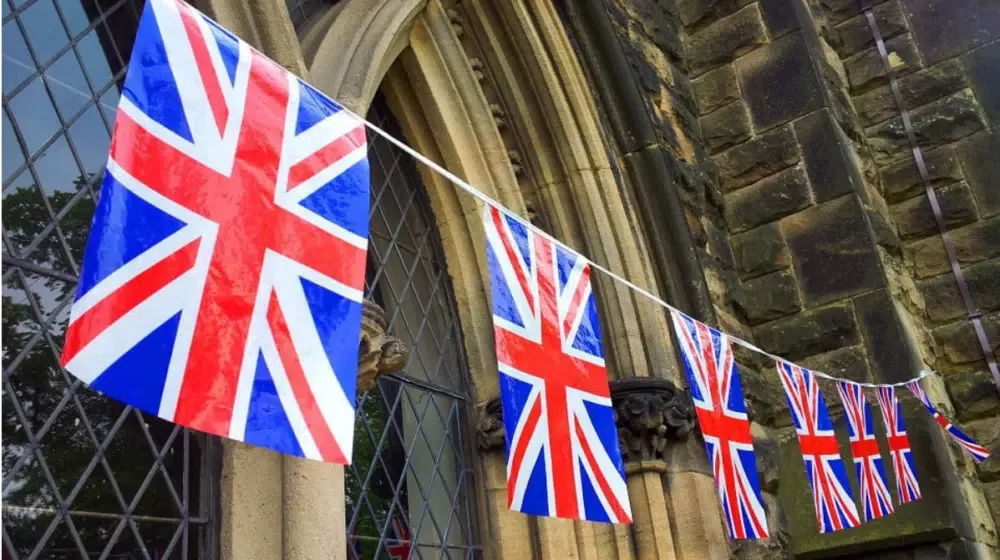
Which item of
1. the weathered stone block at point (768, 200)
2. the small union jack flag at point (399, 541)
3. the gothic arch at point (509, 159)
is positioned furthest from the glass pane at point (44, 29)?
the weathered stone block at point (768, 200)

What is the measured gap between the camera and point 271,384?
1460 mm

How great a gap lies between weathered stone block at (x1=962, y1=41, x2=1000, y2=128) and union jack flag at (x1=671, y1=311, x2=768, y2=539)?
10.1ft

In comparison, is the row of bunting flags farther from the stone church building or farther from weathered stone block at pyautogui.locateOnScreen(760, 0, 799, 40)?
weathered stone block at pyautogui.locateOnScreen(760, 0, 799, 40)

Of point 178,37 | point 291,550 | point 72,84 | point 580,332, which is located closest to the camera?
point 178,37

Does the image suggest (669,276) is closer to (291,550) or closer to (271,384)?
(291,550)

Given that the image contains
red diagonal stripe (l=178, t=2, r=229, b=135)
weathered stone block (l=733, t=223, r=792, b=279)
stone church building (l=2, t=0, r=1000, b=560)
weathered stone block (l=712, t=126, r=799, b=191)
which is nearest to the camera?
red diagonal stripe (l=178, t=2, r=229, b=135)

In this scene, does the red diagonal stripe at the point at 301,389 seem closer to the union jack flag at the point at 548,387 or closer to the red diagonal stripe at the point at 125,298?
the red diagonal stripe at the point at 125,298

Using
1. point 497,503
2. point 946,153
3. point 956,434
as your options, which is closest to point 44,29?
point 497,503

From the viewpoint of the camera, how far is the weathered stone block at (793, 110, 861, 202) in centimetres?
466

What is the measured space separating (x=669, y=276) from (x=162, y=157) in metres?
2.92

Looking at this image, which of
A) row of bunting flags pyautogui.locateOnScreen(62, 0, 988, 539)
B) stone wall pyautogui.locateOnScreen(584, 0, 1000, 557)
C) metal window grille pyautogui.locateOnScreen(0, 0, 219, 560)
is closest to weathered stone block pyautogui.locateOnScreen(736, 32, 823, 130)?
stone wall pyautogui.locateOnScreen(584, 0, 1000, 557)

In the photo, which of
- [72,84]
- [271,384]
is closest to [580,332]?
[271,384]

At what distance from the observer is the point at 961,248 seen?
5.20 metres

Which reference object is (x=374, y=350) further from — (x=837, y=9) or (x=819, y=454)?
(x=837, y=9)
